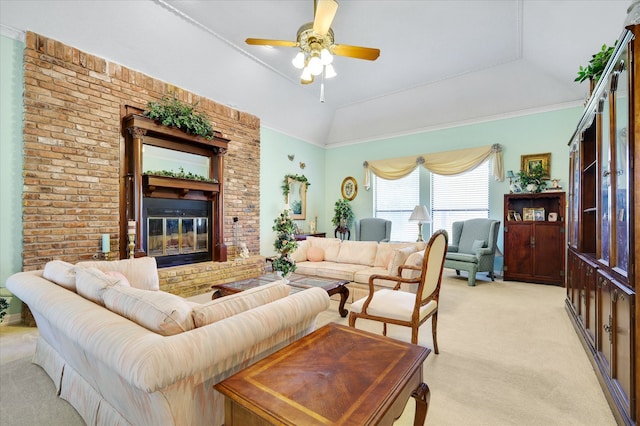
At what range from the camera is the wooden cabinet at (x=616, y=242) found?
1501mm

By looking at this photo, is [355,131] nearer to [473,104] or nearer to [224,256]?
[473,104]

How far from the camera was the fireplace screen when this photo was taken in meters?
4.30

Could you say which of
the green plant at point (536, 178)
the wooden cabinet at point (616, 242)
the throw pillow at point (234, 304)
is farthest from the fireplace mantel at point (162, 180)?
the green plant at point (536, 178)

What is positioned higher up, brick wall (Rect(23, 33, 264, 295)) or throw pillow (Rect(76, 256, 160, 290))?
brick wall (Rect(23, 33, 264, 295))

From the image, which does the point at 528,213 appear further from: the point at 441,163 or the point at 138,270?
the point at 138,270

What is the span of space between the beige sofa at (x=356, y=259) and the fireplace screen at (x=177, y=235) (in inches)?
65.5

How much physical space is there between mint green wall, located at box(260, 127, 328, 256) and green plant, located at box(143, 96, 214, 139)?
162 centimetres

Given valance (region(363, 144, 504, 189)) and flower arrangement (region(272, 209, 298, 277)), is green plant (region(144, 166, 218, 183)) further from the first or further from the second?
valance (region(363, 144, 504, 189))

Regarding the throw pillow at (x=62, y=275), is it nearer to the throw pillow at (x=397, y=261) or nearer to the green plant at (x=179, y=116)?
the green plant at (x=179, y=116)

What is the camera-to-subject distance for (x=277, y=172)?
656 cm

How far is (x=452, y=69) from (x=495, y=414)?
17.0 feet


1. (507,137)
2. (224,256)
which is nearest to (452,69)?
(507,137)

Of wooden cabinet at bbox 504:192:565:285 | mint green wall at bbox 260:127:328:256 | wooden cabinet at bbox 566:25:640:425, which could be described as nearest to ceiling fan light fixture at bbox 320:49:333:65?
wooden cabinet at bbox 566:25:640:425

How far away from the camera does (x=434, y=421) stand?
1663 millimetres
